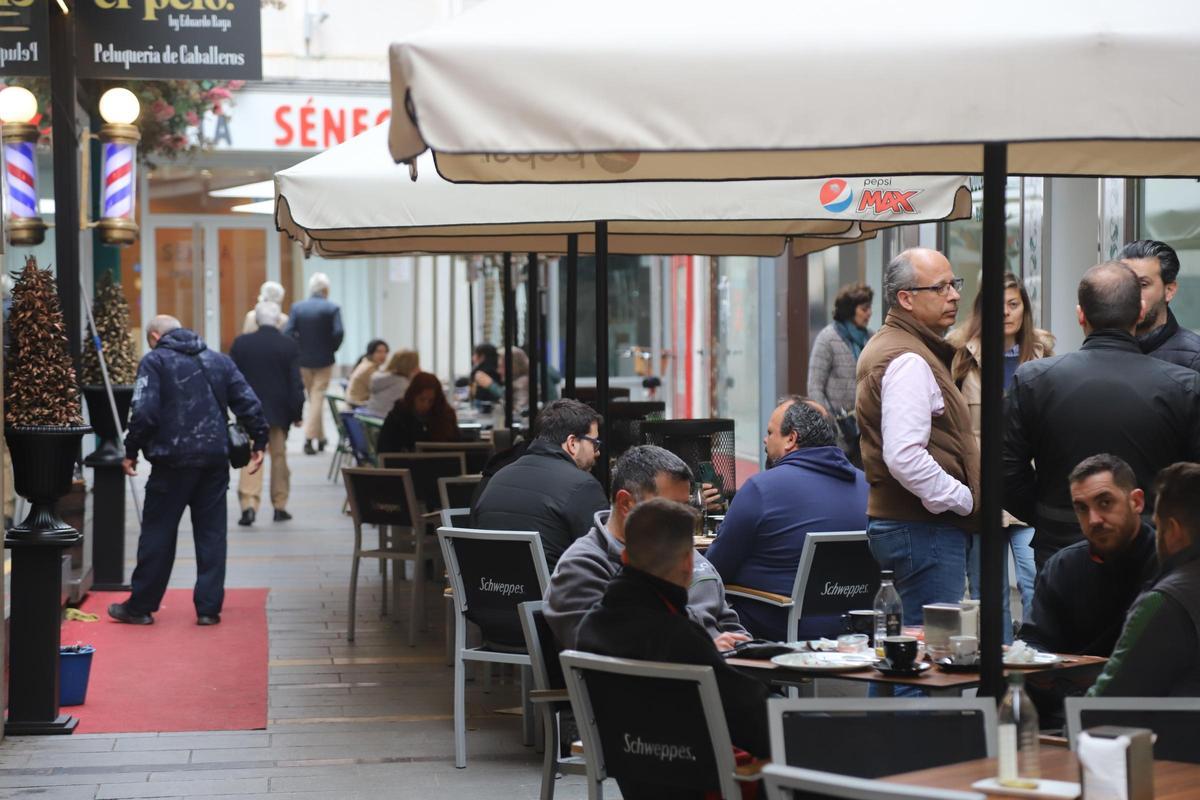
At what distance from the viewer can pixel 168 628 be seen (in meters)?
9.59

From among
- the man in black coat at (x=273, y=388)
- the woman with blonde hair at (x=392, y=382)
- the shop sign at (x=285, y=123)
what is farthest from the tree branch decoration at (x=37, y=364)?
the shop sign at (x=285, y=123)

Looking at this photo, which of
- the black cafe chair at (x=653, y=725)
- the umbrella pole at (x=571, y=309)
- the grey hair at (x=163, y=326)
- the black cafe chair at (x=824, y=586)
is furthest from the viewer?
the grey hair at (x=163, y=326)

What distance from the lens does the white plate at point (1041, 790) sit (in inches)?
120

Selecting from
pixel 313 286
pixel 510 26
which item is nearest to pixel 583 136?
pixel 510 26

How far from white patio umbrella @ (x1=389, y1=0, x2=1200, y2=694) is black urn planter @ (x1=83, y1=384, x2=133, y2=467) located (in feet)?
25.4

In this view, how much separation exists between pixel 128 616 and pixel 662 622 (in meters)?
6.46

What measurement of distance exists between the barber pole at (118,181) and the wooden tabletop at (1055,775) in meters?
8.54

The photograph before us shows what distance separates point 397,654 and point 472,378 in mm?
7382

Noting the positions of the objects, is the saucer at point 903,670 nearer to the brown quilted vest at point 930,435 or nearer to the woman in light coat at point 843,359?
the brown quilted vest at point 930,435

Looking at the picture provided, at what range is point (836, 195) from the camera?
7.30 m

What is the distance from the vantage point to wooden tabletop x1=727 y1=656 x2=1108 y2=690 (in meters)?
4.27

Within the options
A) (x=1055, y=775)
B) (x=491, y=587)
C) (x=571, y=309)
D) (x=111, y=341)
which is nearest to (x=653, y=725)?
(x=1055, y=775)

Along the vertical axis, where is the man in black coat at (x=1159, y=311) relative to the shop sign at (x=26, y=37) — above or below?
below

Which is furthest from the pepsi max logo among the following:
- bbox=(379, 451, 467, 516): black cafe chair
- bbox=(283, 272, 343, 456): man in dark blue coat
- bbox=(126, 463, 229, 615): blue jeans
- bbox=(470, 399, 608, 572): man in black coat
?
bbox=(283, 272, 343, 456): man in dark blue coat
